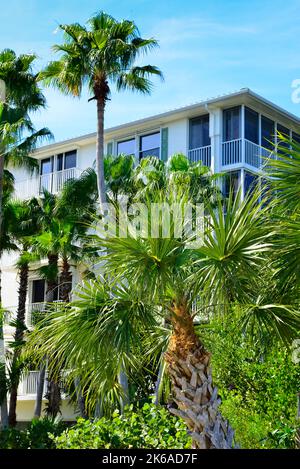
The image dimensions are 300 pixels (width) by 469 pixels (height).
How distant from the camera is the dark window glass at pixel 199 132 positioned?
27.9 m

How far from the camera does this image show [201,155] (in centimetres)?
2750

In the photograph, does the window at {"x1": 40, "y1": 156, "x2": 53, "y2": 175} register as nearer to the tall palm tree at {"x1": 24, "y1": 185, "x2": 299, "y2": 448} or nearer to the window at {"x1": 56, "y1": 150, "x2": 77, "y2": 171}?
the window at {"x1": 56, "y1": 150, "x2": 77, "y2": 171}

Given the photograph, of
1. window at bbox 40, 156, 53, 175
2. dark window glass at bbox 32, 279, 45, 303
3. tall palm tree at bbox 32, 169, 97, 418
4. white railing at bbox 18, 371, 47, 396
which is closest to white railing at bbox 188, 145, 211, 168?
tall palm tree at bbox 32, 169, 97, 418

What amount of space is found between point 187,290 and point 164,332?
6.93ft

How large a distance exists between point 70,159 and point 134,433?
70.3 ft

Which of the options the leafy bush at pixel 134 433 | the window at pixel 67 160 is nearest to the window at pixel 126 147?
the window at pixel 67 160

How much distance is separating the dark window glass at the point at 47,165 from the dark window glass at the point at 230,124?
8.98 meters

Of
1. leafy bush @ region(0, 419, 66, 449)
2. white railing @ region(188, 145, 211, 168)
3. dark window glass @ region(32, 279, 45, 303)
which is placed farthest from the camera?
dark window glass @ region(32, 279, 45, 303)

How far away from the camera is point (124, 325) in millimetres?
9789

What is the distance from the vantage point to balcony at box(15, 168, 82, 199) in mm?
31094

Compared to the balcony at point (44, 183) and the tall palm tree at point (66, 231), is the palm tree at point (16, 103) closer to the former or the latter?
the tall palm tree at point (66, 231)

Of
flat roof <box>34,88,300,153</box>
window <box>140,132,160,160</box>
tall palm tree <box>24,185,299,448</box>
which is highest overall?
flat roof <box>34,88,300,153</box>

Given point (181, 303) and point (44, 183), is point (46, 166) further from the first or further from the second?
point (181, 303)

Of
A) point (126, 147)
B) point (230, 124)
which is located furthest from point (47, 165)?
point (230, 124)
